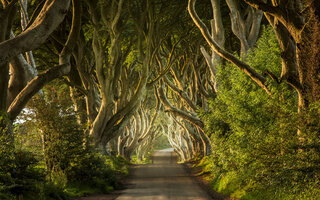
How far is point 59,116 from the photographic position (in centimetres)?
1252

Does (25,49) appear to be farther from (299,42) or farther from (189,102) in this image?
(189,102)

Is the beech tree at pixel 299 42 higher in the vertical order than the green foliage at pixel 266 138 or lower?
higher

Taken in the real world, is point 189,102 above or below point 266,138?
above

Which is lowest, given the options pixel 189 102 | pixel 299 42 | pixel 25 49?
pixel 299 42

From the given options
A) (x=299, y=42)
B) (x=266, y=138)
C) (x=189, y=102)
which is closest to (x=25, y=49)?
(x=266, y=138)

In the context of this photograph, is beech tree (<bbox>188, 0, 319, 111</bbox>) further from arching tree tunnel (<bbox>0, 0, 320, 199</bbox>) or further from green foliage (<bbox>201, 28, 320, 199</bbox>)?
green foliage (<bbox>201, 28, 320, 199</bbox>)

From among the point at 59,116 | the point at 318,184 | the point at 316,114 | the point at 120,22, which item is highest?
the point at 120,22

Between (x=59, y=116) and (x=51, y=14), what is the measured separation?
19.7ft

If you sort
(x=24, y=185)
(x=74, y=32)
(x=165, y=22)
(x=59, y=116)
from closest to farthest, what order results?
(x=24, y=185) < (x=74, y=32) < (x=59, y=116) < (x=165, y=22)

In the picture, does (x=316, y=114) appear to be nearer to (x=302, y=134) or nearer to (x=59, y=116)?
(x=302, y=134)

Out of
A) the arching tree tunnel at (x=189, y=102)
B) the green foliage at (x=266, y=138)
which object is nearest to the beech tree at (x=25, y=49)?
the arching tree tunnel at (x=189, y=102)

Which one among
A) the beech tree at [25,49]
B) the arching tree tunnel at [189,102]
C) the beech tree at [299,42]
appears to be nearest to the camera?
the beech tree at [25,49]

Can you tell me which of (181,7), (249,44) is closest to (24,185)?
(249,44)

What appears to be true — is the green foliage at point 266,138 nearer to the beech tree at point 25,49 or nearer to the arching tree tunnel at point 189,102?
the arching tree tunnel at point 189,102
